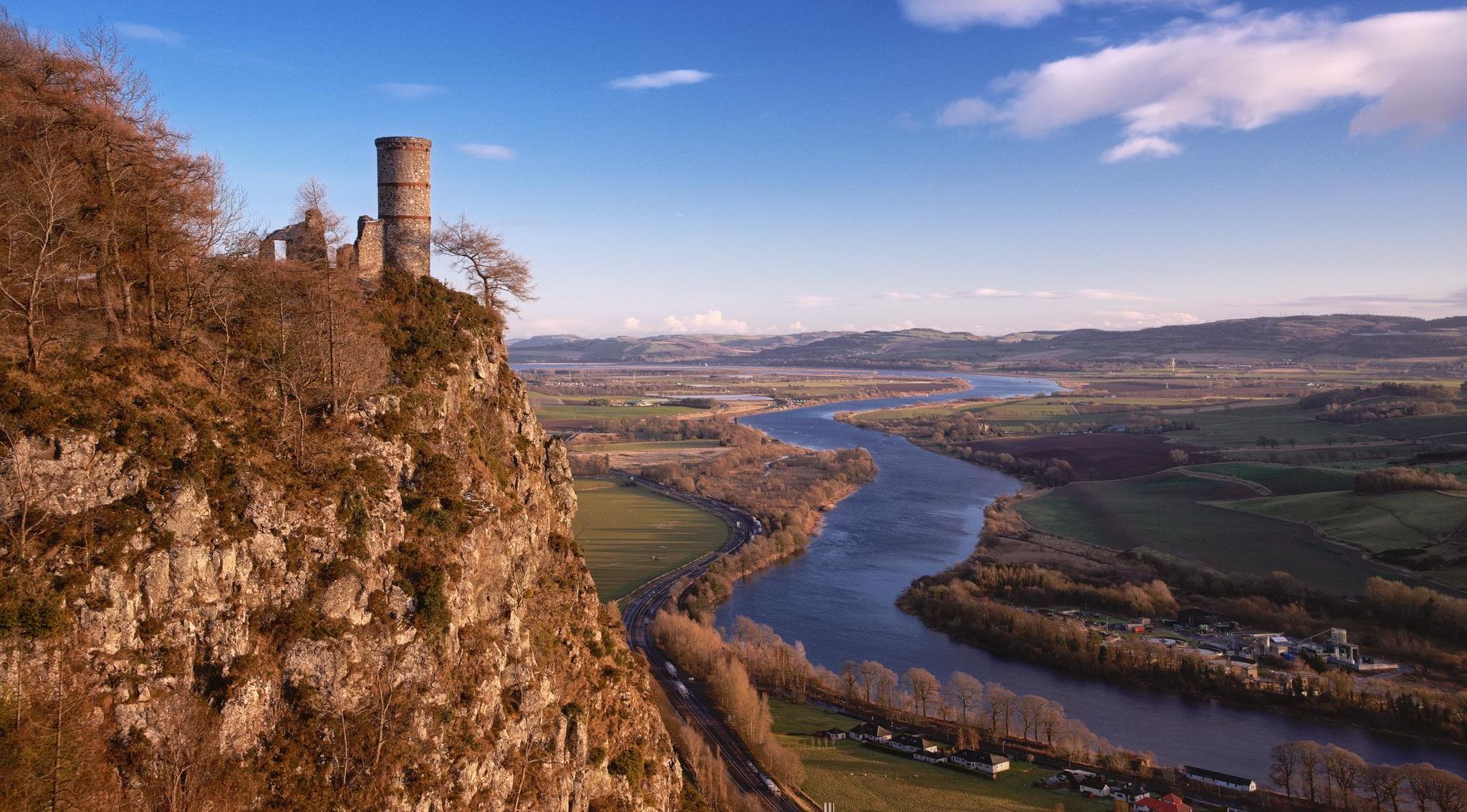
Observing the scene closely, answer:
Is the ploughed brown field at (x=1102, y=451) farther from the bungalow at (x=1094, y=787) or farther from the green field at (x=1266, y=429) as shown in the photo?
the bungalow at (x=1094, y=787)

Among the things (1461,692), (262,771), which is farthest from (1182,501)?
(262,771)

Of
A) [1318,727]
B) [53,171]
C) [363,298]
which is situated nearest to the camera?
[53,171]

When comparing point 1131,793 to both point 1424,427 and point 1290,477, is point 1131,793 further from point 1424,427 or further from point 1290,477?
point 1424,427

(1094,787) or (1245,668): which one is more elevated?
(1245,668)

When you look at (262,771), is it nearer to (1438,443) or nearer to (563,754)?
(563,754)

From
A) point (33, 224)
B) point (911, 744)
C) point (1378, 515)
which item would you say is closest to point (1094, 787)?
point (911, 744)

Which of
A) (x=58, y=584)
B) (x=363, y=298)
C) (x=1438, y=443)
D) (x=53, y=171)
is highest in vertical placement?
(x=53, y=171)

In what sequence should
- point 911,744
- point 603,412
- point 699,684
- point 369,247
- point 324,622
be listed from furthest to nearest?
point 603,412 < point 699,684 < point 911,744 < point 369,247 < point 324,622
